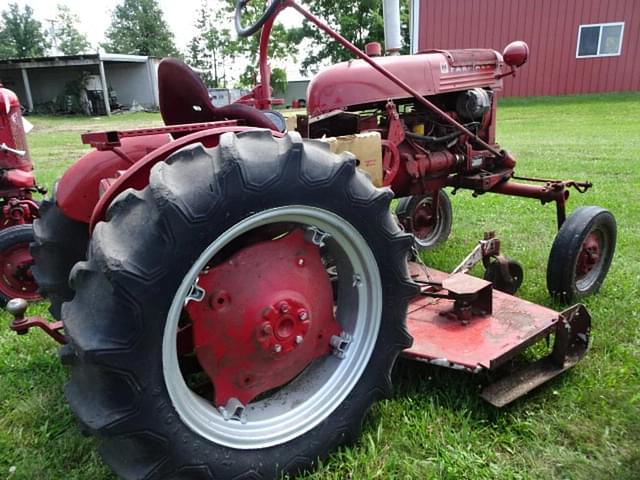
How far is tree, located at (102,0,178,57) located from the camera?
186 feet

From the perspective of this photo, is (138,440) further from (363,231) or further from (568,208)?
(568,208)

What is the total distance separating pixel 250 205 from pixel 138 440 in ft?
2.46

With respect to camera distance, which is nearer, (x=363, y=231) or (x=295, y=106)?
(x=363, y=231)

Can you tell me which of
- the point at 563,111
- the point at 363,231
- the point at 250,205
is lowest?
the point at 563,111

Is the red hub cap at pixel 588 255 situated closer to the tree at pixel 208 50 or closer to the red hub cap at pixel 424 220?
the red hub cap at pixel 424 220

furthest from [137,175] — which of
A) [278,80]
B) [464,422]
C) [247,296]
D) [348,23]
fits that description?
[348,23]

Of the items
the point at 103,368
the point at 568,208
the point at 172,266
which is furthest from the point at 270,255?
the point at 568,208

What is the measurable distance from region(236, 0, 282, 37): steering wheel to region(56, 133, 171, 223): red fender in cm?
73

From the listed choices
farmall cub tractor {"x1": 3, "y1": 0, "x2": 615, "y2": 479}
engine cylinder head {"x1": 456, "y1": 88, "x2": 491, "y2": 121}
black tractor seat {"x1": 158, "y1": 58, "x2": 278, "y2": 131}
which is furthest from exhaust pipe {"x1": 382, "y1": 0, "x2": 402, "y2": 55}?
black tractor seat {"x1": 158, "y1": 58, "x2": 278, "y2": 131}

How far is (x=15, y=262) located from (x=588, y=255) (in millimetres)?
3607

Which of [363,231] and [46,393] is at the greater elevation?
[363,231]

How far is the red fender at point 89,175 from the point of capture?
7.21 ft

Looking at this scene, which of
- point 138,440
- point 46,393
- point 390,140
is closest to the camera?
point 138,440

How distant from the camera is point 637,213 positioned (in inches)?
193
